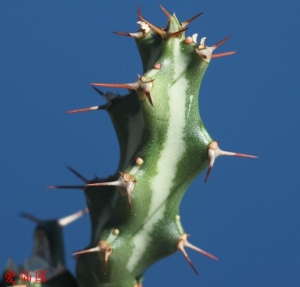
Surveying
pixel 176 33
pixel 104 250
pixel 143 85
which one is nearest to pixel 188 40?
pixel 176 33

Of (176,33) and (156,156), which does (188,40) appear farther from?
(156,156)

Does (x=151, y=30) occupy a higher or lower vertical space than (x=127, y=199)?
higher

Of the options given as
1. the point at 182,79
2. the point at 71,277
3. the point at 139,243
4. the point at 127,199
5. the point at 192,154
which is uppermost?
the point at 182,79

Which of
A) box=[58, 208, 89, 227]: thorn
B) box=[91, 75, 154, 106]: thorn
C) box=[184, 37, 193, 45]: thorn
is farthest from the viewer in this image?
box=[58, 208, 89, 227]: thorn

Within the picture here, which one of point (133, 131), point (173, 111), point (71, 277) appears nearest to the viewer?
point (173, 111)

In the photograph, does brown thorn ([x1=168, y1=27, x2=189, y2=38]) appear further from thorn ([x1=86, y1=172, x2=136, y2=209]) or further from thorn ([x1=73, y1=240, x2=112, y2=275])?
thorn ([x1=73, y1=240, x2=112, y2=275])

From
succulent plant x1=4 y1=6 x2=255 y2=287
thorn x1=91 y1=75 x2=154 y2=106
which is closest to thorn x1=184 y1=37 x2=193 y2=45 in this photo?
succulent plant x1=4 y1=6 x2=255 y2=287

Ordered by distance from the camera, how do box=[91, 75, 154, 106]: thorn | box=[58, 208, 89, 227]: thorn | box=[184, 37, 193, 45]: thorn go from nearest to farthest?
box=[91, 75, 154, 106]: thorn → box=[184, 37, 193, 45]: thorn → box=[58, 208, 89, 227]: thorn

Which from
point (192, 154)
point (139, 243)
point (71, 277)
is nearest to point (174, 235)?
point (139, 243)

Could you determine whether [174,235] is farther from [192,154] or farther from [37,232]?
[37,232]

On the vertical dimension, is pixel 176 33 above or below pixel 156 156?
above

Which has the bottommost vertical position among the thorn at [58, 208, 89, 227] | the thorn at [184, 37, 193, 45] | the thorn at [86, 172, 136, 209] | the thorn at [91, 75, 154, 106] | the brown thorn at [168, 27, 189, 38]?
Answer: the thorn at [58, 208, 89, 227]
